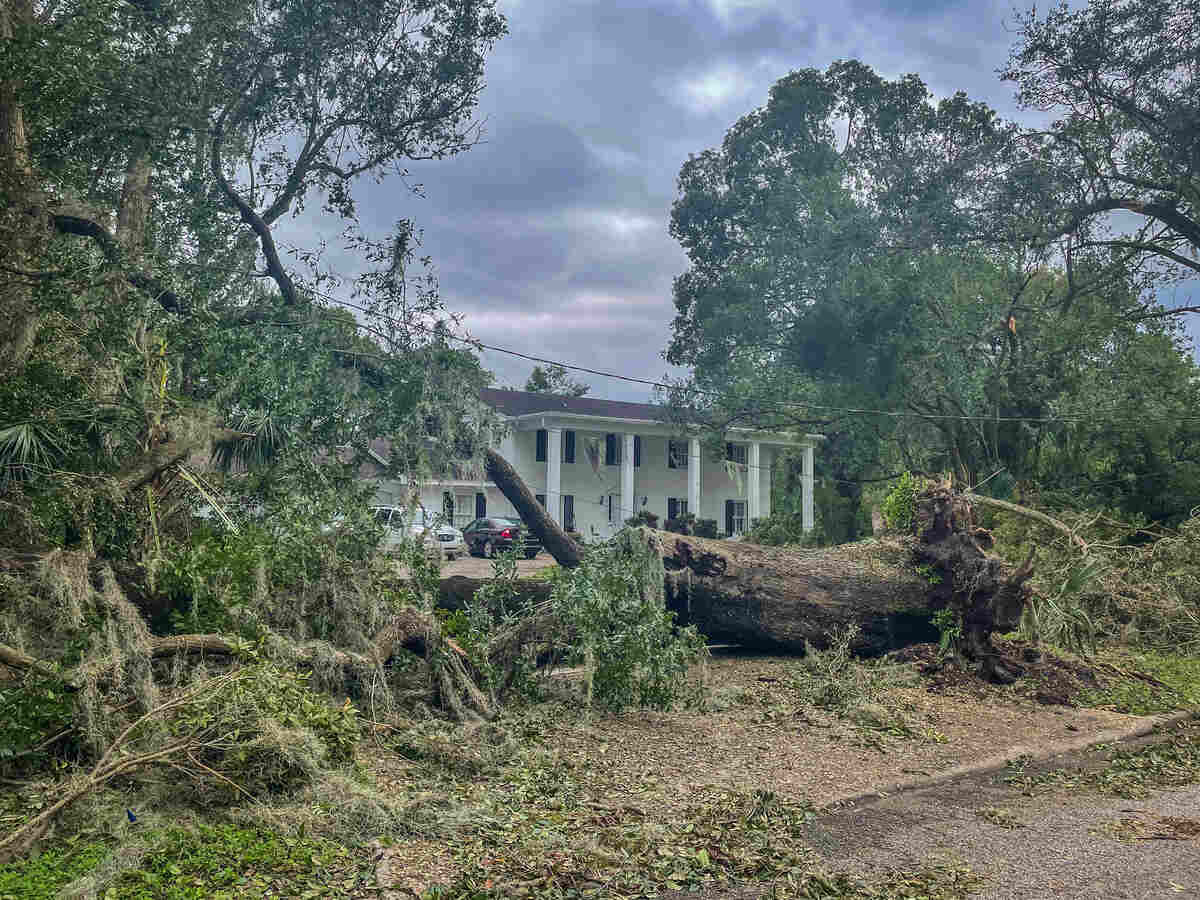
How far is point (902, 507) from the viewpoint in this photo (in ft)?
35.2

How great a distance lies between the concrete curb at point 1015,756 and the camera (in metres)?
5.41

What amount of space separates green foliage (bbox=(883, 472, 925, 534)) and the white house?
14655 mm

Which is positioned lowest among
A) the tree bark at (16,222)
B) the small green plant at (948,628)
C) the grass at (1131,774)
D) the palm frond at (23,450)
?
the grass at (1131,774)

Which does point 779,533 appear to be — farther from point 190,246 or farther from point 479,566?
point 190,246

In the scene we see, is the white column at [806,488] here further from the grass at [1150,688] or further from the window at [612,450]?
the grass at [1150,688]

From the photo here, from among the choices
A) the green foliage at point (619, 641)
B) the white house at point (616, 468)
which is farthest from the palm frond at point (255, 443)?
the white house at point (616, 468)

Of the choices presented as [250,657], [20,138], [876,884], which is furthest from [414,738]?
[20,138]

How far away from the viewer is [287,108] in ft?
42.4

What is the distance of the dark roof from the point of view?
29.4 metres

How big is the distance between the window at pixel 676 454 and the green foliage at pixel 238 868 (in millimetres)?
26549

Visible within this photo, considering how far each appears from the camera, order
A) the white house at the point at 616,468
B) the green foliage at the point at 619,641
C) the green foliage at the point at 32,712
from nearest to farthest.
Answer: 1. the green foliage at the point at 32,712
2. the green foliage at the point at 619,641
3. the white house at the point at 616,468

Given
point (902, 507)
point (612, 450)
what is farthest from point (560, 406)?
point (902, 507)

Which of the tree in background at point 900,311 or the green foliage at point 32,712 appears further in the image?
the tree in background at point 900,311

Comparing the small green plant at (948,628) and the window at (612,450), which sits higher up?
the window at (612,450)
